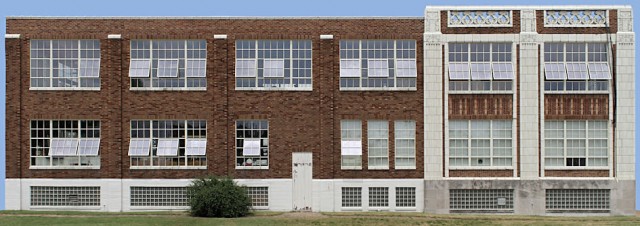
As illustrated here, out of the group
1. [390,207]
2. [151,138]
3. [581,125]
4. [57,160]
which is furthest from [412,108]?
[57,160]

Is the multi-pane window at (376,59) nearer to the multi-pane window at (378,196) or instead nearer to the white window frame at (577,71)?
the multi-pane window at (378,196)

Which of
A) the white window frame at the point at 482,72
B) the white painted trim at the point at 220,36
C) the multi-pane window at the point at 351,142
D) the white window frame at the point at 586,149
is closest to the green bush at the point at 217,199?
the multi-pane window at the point at 351,142

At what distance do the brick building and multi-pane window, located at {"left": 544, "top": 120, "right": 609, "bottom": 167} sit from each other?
0.22ft

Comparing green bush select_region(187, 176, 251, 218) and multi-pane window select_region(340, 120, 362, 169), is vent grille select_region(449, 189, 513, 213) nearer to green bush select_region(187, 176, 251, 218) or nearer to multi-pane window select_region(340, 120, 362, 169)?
multi-pane window select_region(340, 120, 362, 169)

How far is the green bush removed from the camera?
4356 centimetres

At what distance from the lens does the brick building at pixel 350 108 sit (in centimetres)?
4603

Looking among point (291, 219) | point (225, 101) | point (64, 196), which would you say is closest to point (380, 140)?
point (291, 219)

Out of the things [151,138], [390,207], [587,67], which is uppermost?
[587,67]

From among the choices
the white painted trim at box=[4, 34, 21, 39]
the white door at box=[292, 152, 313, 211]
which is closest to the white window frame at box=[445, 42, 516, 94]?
the white door at box=[292, 152, 313, 211]

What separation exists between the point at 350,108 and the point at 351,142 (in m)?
1.59

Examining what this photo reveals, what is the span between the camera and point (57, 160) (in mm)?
46562

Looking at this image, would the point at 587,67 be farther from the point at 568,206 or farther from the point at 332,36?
the point at 332,36

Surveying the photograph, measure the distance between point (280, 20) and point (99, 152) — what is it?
10490mm

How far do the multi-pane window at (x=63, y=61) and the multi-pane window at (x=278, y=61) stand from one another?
6.86m
